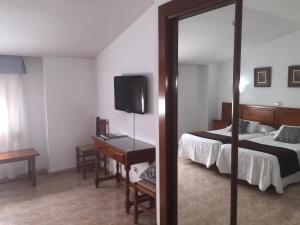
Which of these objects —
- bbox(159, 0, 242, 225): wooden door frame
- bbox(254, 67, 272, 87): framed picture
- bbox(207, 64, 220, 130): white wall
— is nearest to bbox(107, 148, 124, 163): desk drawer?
bbox(159, 0, 242, 225): wooden door frame

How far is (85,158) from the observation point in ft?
13.2

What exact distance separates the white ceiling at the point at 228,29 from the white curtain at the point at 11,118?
9.72 feet

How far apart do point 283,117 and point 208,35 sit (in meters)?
0.80

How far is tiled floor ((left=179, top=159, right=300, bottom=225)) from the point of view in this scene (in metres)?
1.41

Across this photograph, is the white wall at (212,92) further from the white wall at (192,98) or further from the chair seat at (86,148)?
the chair seat at (86,148)

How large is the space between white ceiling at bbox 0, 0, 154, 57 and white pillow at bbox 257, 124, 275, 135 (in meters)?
1.73

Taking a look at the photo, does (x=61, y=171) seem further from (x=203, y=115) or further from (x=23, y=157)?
(x=203, y=115)

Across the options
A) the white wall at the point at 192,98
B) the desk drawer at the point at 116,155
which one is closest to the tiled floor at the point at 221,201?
the white wall at the point at 192,98

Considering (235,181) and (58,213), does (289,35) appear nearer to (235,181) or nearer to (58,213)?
(235,181)

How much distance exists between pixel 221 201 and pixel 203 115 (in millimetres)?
662

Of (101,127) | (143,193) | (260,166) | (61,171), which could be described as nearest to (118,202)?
(143,193)

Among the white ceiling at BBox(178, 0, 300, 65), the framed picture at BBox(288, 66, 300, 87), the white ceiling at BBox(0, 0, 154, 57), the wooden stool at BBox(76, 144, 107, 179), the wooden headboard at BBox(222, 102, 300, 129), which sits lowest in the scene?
the wooden stool at BBox(76, 144, 107, 179)

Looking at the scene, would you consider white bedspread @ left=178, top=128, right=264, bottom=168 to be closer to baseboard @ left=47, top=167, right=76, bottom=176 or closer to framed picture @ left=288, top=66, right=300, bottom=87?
framed picture @ left=288, top=66, right=300, bottom=87

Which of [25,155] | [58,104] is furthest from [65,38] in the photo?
[25,155]
